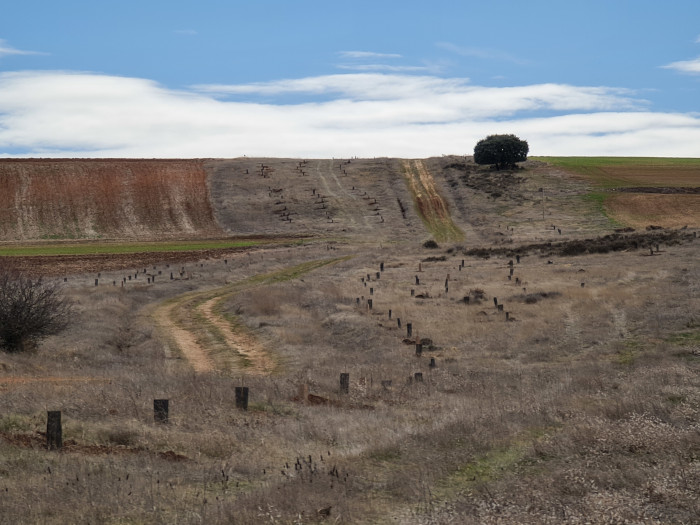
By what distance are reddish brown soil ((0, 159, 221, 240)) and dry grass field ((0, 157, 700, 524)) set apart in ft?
105

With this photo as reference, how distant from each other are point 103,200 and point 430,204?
3812 centimetres

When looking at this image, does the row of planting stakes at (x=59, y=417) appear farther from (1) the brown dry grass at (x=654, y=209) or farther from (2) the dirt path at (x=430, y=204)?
(1) the brown dry grass at (x=654, y=209)

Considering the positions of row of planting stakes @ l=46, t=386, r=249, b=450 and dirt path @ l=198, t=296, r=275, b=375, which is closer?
row of planting stakes @ l=46, t=386, r=249, b=450

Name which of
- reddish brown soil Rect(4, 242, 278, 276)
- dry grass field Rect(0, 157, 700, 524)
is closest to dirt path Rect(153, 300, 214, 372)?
dry grass field Rect(0, 157, 700, 524)

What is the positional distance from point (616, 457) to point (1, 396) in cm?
1077

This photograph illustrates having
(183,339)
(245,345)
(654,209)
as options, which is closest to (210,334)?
(183,339)

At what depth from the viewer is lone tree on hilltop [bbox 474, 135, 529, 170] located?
103500mm

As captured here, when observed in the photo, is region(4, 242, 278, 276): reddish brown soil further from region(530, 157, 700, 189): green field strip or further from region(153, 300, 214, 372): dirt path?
region(530, 157, 700, 189): green field strip

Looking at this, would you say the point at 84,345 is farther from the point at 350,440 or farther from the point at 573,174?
the point at 573,174

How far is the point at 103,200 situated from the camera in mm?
90625

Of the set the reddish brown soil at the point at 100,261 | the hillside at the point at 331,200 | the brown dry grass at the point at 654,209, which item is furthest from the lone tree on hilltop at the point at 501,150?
the reddish brown soil at the point at 100,261

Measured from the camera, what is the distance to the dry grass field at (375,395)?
30.2 feet

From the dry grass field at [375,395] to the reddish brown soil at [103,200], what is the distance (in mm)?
32002

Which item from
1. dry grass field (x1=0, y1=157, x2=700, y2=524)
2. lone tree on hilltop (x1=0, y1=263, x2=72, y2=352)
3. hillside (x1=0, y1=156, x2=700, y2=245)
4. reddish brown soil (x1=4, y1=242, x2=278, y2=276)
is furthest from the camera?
hillside (x1=0, y1=156, x2=700, y2=245)
